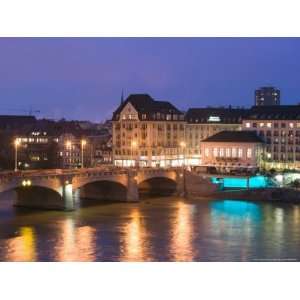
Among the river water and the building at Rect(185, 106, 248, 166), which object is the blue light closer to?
the river water

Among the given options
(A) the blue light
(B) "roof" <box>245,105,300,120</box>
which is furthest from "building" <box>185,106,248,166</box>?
(A) the blue light

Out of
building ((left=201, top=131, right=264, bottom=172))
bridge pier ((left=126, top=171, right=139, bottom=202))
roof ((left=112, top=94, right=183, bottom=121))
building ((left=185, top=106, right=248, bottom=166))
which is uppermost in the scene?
roof ((left=112, top=94, right=183, bottom=121))

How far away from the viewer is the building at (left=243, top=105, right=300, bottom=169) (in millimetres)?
60469

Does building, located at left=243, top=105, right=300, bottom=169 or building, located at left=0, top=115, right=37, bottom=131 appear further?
building, located at left=0, top=115, right=37, bottom=131

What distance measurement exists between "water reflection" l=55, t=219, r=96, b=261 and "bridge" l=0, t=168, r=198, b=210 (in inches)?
160

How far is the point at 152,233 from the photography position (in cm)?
3294

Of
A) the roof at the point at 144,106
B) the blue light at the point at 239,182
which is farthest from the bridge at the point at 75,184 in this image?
the roof at the point at 144,106

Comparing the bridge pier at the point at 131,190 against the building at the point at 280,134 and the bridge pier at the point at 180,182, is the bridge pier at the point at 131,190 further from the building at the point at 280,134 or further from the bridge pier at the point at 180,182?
the building at the point at 280,134

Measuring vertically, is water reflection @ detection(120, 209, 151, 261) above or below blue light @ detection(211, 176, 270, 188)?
below

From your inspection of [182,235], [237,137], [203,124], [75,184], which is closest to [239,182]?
[237,137]

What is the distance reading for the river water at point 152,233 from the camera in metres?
27.8

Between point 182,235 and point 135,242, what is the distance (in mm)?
2678

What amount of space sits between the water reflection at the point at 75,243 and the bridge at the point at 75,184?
407cm

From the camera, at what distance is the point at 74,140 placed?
7406 centimetres
